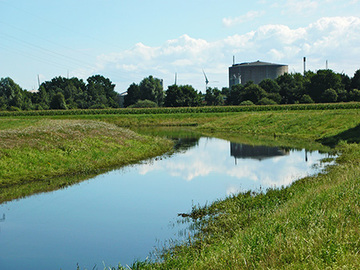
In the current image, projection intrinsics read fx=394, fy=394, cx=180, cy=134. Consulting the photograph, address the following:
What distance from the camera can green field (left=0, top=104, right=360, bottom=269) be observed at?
8.10 meters

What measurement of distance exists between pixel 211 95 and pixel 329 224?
150 metres

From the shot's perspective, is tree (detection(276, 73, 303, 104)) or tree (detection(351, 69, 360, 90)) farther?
tree (detection(276, 73, 303, 104))

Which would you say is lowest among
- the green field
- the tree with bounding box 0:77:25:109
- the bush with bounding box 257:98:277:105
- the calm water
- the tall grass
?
the calm water

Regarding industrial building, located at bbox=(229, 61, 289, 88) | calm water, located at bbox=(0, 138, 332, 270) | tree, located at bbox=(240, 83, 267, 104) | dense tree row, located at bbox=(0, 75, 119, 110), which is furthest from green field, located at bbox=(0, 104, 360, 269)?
industrial building, located at bbox=(229, 61, 289, 88)

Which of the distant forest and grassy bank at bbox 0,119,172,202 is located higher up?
the distant forest

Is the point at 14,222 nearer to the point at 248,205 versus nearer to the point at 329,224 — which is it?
the point at 248,205

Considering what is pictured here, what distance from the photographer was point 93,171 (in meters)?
27.2

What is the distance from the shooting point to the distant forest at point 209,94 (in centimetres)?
12000

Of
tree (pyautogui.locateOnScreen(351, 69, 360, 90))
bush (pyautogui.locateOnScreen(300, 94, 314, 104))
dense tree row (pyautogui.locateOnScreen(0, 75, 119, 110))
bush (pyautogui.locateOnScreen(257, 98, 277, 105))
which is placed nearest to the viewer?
bush (pyautogui.locateOnScreen(257, 98, 277, 105))

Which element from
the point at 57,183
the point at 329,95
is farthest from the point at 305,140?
the point at 329,95

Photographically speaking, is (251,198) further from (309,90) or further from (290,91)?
(290,91)

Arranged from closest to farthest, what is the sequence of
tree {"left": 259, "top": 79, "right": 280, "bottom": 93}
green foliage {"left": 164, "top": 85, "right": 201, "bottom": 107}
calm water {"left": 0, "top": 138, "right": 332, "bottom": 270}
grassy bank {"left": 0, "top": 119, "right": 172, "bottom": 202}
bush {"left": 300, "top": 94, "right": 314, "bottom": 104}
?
calm water {"left": 0, "top": 138, "right": 332, "bottom": 270}, grassy bank {"left": 0, "top": 119, "right": 172, "bottom": 202}, bush {"left": 300, "top": 94, "right": 314, "bottom": 104}, tree {"left": 259, "top": 79, "right": 280, "bottom": 93}, green foliage {"left": 164, "top": 85, "right": 201, "bottom": 107}

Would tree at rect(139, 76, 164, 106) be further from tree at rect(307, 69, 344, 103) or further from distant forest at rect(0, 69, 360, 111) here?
tree at rect(307, 69, 344, 103)

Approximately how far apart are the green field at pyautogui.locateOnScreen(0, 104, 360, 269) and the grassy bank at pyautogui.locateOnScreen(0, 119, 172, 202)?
6cm
